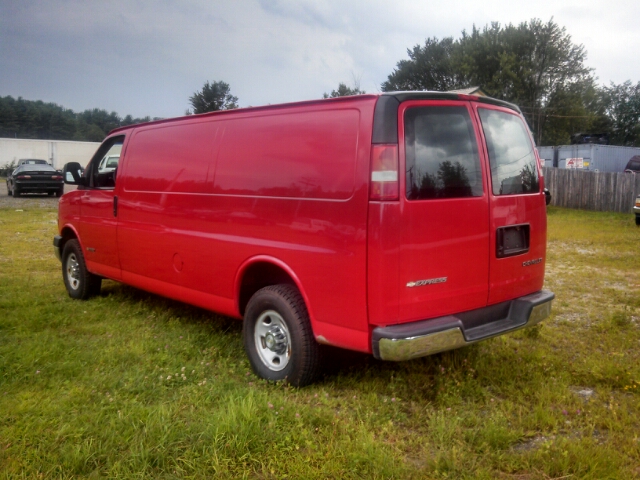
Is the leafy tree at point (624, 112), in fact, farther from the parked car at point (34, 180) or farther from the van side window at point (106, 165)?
the van side window at point (106, 165)

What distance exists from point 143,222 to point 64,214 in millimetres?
2216

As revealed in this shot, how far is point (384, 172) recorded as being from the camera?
3629mm

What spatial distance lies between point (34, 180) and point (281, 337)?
2346 cm

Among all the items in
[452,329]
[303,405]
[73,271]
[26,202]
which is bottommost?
[303,405]

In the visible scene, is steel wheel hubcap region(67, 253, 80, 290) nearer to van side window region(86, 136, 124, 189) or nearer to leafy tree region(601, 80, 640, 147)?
van side window region(86, 136, 124, 189)

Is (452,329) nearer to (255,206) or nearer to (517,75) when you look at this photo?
(255,206)

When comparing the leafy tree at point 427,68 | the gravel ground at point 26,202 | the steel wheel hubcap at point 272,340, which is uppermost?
the leafy tree at point 427,68

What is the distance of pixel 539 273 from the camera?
4.56 metres

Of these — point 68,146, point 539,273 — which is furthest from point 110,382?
point 68,146

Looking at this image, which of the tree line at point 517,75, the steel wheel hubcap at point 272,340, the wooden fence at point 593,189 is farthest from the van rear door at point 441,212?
the tree line at point 517,75

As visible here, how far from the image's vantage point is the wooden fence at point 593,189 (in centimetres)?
1981

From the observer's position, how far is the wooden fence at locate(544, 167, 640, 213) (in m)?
19.8

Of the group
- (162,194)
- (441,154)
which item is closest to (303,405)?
(441,154)

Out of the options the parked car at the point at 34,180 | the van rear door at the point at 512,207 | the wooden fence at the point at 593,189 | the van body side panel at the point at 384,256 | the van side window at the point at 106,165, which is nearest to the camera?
the van body side panel at the point at 384,256
